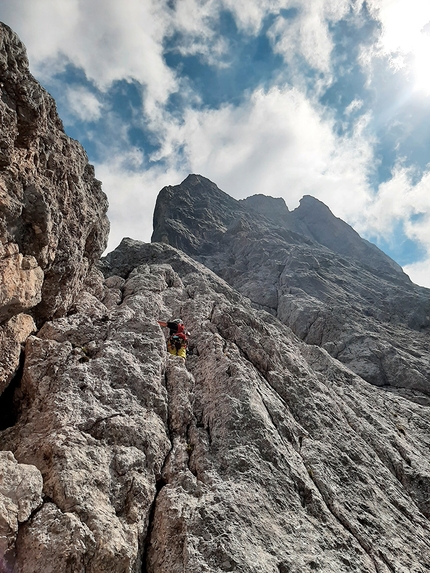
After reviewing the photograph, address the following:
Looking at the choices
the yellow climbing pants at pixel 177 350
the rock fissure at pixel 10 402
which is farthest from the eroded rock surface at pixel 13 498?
the yellow climbing pants at pixel 177 350

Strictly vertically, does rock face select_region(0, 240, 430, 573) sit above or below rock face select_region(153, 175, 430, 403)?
below

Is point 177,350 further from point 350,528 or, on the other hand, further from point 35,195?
point 350,528

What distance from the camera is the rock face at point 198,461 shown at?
9.63 metres

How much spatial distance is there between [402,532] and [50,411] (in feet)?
49.8

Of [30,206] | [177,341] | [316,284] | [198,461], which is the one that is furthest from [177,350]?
[316,284]

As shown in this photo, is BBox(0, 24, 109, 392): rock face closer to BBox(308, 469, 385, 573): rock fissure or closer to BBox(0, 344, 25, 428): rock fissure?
BBox(0, 344, 25, 428): rock fissure

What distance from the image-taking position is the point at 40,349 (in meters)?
14.7

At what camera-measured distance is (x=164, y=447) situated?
13289 millimetres

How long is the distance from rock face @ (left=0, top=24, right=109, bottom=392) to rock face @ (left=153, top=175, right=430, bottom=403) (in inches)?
1397

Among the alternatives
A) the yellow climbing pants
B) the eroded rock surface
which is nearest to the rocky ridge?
the eroded rock surface

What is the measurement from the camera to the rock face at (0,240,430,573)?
9633 mm

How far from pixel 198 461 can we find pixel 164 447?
1.48 m

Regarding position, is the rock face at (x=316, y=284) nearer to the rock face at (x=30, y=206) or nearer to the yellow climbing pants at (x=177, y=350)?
the yellow climbing pants at (x=177, y=350)

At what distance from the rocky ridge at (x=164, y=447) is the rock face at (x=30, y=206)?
4.3 inches
